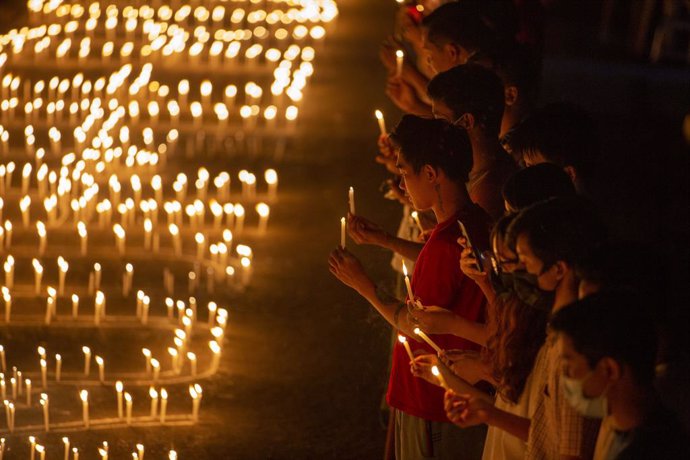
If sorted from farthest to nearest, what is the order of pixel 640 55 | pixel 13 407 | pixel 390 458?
pixel 640 55 → pixel 13 407 → pixel 390 458

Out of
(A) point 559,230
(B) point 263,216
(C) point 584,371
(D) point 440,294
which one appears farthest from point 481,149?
(B) point 263,216

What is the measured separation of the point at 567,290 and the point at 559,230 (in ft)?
0.64

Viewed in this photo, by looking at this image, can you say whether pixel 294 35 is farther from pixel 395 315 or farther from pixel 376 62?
pixel 395 315

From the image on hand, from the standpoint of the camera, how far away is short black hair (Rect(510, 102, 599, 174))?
18.3 feet

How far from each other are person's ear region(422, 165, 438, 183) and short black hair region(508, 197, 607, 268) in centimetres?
91

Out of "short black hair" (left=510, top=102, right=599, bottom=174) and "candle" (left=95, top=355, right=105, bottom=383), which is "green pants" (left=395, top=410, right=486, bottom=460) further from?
"candle" (left=95, top=355, right=105, bottom=383)

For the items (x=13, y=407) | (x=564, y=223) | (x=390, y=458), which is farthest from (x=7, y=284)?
(x=564, y=223)

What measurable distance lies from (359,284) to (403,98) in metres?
2.93

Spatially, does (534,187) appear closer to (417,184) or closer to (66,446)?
(417,184)

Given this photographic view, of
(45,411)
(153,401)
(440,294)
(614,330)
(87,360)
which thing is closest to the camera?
(614,330)

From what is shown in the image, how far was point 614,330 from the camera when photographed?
375cm

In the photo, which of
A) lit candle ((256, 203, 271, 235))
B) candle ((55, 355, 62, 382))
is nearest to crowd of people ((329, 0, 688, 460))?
candle ((55, 355, 62, 382))

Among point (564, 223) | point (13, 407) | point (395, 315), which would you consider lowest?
point (13, 407)

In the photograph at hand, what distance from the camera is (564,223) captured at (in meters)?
4.34
